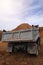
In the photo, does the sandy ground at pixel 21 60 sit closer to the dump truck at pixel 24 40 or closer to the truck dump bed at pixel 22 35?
the dump truck at pixel 24 40

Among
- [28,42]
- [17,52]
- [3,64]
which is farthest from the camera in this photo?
[17,52]

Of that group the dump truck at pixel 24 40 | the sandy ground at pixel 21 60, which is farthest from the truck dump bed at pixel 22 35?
the sandy ground at pixel 21 60

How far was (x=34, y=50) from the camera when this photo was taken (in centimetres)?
884

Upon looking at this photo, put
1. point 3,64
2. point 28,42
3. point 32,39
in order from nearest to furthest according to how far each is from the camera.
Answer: point 3,64 → point 32,39 → point 28,42

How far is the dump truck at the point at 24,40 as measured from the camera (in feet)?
28.1

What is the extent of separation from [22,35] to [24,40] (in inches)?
15.9

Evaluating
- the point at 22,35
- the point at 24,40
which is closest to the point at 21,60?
the point at 24,40

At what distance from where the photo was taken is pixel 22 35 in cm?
885

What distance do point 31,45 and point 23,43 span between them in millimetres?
629

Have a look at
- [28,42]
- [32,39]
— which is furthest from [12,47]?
[32,39]

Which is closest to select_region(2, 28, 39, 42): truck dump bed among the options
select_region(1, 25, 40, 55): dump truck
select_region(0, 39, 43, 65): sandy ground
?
select_region(1, 25, 40, 55): dump truck

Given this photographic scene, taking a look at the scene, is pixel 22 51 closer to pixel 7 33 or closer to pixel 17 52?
pixel 17 52

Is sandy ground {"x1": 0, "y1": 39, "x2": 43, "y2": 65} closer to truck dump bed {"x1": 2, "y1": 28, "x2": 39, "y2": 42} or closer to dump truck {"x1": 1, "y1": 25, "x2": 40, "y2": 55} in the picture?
dump truck {"x1": 1, "y1": 25, "x2": 40, "y2": 55}

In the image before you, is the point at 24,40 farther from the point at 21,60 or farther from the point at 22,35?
the point at 21,60
